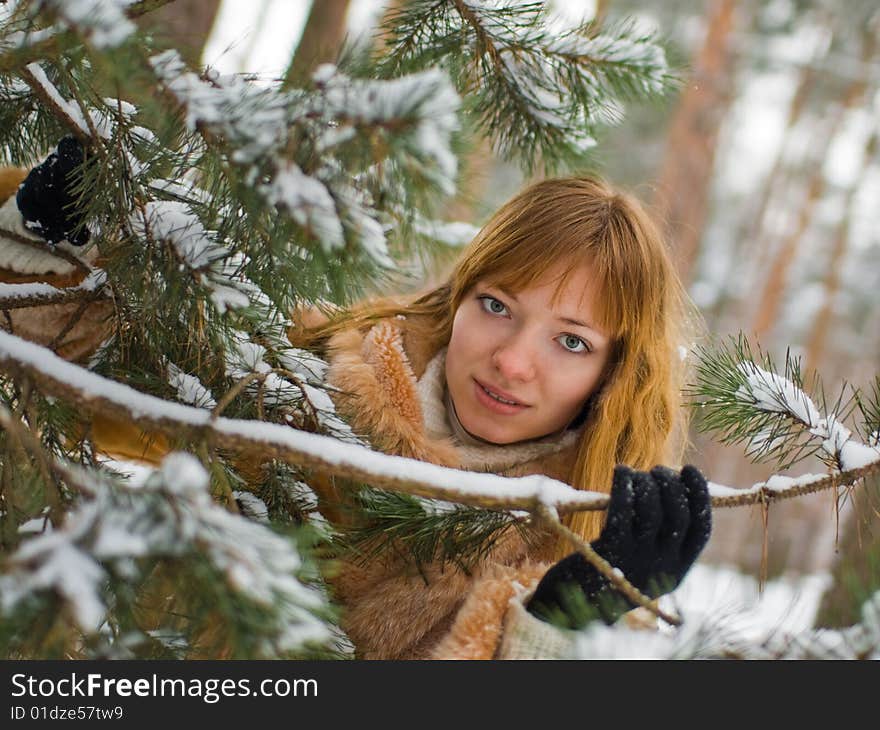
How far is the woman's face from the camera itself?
175 cm

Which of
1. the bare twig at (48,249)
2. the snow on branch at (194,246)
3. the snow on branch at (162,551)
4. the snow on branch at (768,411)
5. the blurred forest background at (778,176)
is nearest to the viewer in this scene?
the snow on branch at (162,551)

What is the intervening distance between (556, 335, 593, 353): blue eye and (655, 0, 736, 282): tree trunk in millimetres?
4688

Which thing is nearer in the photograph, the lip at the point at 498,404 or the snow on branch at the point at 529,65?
the snow on branch at the point at 529,65

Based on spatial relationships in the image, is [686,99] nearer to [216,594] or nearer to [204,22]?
[204,22]

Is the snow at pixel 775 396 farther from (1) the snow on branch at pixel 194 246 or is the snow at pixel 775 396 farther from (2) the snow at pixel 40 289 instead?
(2) the snow at pixel 40 289

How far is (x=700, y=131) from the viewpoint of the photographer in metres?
6.35

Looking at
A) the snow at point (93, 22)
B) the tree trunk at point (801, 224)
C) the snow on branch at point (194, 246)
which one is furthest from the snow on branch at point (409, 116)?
the tree trunk at point (801, 224)

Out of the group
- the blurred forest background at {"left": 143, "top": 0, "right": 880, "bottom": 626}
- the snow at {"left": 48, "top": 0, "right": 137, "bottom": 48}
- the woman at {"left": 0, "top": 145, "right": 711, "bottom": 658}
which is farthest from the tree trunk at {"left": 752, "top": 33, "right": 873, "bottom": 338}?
the snow at {"left": 48, "top": 0, "right": 137, "bottom": 48}

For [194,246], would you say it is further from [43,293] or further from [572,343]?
[572,343]

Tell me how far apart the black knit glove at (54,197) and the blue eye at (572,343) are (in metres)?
1.09

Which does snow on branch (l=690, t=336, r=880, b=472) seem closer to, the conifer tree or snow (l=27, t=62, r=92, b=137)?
the conifer tree

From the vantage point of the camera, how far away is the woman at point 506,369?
161 centimetres
